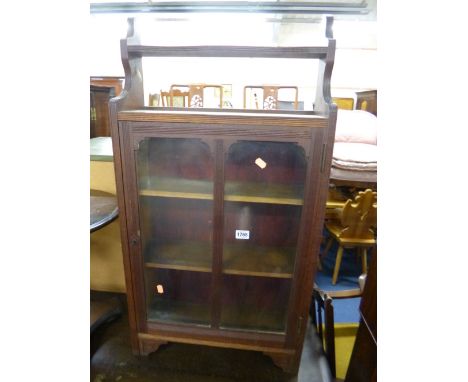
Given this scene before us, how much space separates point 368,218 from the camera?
1875 millimetres

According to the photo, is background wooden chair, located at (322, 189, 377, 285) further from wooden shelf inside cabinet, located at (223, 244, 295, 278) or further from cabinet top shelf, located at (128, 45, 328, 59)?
cabinet top shelf, located at (128, 45, 328, 59)

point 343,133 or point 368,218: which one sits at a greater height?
point 343,133

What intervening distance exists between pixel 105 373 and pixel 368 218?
174 centimetres

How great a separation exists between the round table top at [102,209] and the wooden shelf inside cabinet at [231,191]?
222 millimetres

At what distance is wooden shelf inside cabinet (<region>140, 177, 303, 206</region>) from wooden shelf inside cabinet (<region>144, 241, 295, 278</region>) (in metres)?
0.26

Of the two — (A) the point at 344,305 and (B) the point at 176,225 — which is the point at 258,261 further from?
(A) the point at 344,305

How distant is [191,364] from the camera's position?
1221 millimetres

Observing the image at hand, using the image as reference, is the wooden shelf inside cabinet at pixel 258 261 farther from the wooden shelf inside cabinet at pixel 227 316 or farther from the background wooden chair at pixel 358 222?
the background wooden chair at pixel 358 222

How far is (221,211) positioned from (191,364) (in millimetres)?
743

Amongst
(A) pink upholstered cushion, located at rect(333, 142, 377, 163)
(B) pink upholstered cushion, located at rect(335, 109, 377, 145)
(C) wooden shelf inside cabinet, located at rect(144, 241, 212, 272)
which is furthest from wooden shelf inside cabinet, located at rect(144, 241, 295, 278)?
(B) pink upholstered cushion, located at rect(335, 109, 377, 145)

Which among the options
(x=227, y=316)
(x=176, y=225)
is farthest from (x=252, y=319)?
(x=176, y=225)

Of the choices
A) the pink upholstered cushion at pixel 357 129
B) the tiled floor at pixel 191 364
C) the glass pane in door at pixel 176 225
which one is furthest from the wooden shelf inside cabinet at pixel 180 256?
the pink upholstered cushion at pixel 357 129
